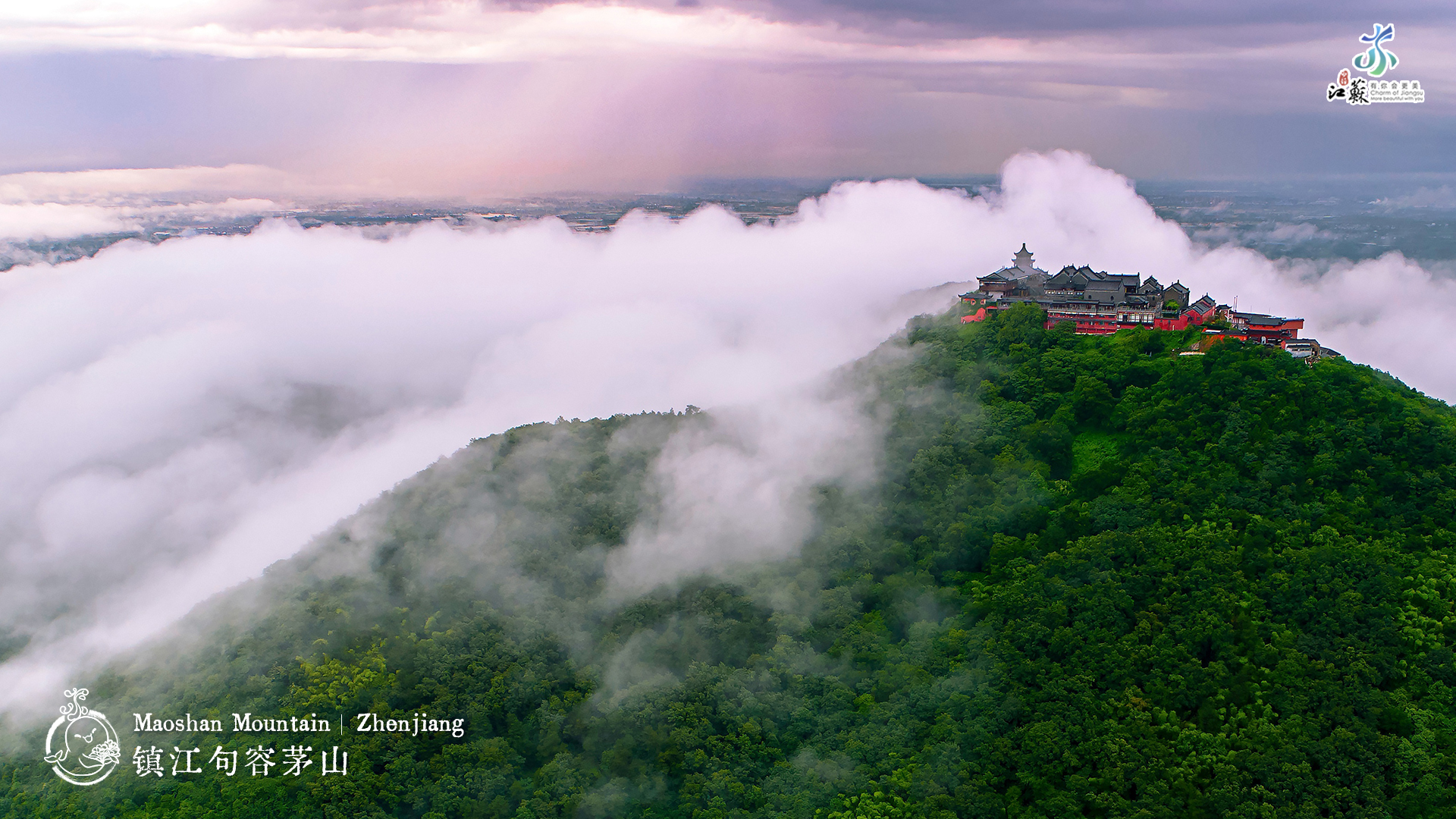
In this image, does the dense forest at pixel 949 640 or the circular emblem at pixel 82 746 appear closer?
the dense forest at pixel 949 640

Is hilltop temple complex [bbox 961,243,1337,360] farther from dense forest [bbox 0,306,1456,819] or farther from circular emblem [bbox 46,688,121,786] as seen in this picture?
circular emblem [bbox 46,688,121,786]

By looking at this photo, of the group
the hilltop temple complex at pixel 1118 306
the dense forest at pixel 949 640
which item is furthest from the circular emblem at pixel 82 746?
the hilltop temple complex at pixel 1118 306

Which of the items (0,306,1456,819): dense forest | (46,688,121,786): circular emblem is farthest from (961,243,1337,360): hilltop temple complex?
(46,688,121,786): circular emblem

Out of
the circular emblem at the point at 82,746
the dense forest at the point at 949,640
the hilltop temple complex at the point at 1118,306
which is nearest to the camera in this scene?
the dense forest at the point at 949,640

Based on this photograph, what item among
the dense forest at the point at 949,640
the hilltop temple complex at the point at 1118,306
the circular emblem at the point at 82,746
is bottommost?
the circular emblem at the point at 82,746

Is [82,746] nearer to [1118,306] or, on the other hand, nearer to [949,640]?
[949,640]

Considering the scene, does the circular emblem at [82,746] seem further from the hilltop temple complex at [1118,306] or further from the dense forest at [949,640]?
the hilltop temple complex at [1118,306]
